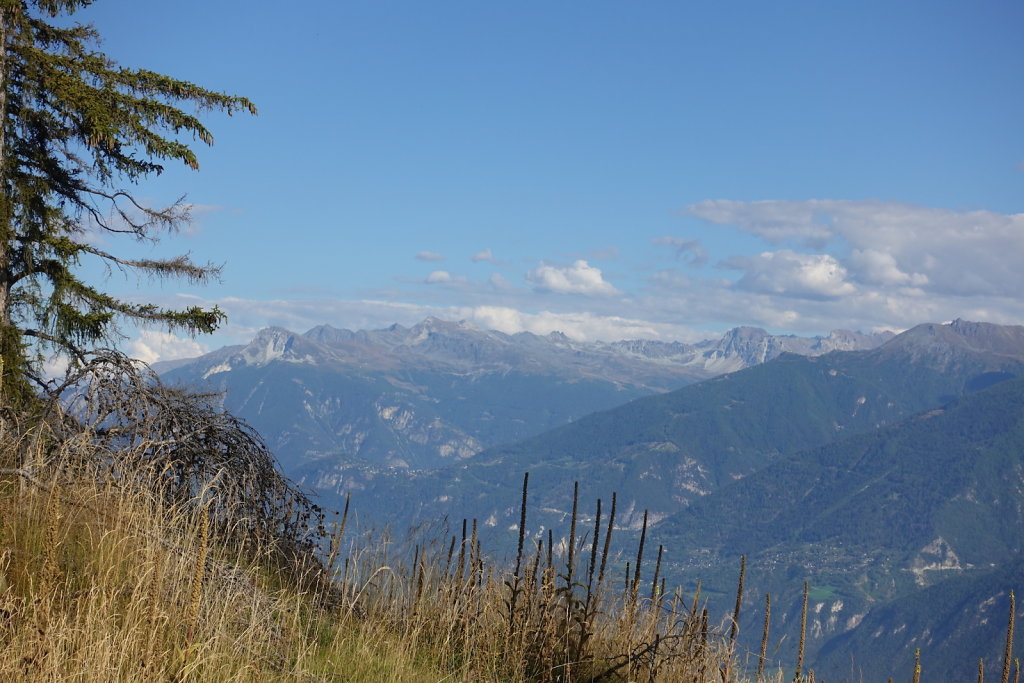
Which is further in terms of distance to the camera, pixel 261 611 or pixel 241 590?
pixel 261 611

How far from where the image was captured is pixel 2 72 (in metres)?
13.6

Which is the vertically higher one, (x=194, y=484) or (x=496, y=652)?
(x=194, y=484)

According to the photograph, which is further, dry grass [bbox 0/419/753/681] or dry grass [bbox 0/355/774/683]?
dry grass [bbox 0/355/774/683]

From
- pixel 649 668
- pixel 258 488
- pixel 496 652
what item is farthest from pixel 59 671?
pixel 258 488

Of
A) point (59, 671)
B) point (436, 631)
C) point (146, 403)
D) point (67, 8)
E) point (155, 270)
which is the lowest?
point (436, 631)

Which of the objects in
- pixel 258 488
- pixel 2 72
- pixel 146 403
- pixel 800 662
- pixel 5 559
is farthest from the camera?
pixel 2 72

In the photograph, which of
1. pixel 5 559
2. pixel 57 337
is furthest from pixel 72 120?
pixel 5 559

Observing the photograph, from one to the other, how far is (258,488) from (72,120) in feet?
25.3

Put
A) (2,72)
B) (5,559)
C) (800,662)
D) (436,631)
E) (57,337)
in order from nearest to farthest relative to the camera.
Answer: (5,559) → (800,662) → (436,631) → (2,72) → (57,337)

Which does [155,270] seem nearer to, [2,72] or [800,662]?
[2,72]

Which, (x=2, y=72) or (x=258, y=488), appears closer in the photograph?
(x=258, y=488)

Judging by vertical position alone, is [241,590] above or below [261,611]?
above

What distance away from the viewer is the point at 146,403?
1055cm

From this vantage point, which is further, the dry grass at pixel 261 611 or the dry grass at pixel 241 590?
the dry grass at pixel 241 590
